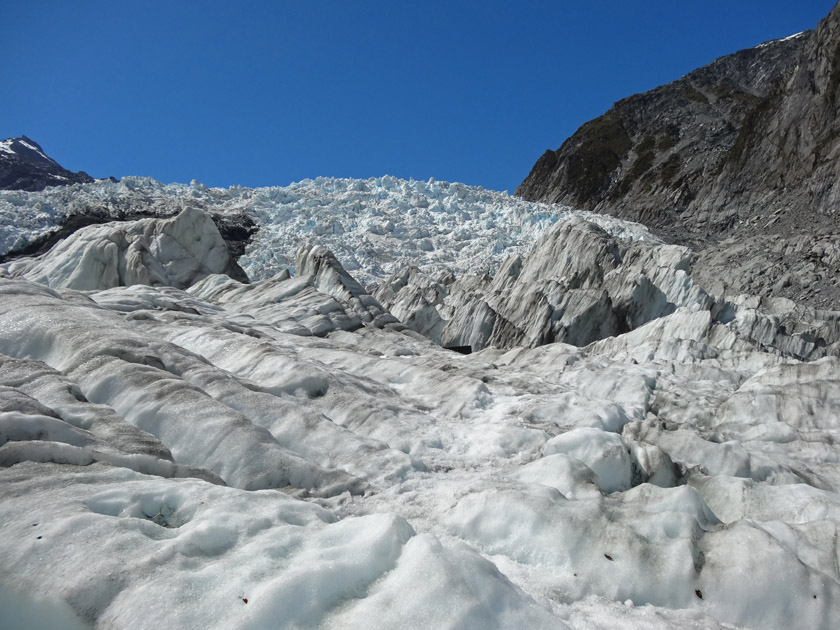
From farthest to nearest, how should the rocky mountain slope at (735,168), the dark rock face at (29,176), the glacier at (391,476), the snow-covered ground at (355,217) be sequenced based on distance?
the dark rock face at (29,176) < the snow-covered ground at (355,217) < the rocky mountain slope at (735,168) < the glacier at (391,476)

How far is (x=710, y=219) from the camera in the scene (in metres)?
65.2

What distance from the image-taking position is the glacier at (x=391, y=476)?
4.82 m

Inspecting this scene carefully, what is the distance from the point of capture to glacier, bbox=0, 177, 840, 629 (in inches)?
190

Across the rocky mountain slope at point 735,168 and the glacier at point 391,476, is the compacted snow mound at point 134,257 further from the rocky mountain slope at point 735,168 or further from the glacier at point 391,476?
the rocky mountain slope at point 735,168

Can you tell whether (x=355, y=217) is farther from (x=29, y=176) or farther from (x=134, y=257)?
(x=29, y=176)

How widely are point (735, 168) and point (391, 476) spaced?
68.8m

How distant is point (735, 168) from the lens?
6550 centimetres

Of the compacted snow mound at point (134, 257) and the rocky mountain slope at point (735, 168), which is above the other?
the rocky mountain slope at point (735, 168)

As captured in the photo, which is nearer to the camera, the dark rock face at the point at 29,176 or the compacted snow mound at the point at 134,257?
the compacted snow mound at the point at 134,257

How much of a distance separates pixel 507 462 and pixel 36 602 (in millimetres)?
7413

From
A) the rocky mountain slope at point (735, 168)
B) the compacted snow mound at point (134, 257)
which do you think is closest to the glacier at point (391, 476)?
the compacted snow mound at point (134, 257)

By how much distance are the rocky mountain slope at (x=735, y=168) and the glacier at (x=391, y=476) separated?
24.0 m

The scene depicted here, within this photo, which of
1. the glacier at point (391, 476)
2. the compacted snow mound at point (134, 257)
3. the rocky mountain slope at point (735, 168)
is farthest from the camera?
the rocky mountain slope at point (735, 168)

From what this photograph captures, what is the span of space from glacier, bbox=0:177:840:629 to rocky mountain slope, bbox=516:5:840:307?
24.0 m
